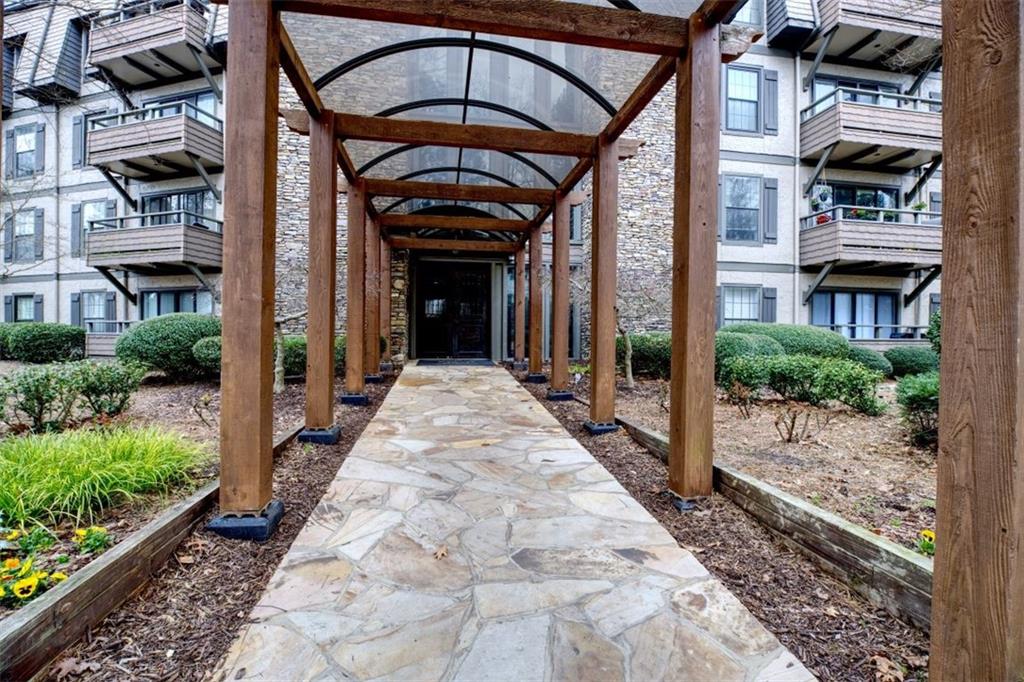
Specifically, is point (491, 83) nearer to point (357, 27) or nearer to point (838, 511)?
point (357, 27)

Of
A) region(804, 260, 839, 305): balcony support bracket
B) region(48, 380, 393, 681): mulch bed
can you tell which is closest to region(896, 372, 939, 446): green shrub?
region(48, 380, 393, 681): mulch bed

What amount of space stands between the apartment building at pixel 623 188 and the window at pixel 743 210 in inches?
1.5

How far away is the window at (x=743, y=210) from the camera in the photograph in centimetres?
1246

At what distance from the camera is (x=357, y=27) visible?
14.4ft

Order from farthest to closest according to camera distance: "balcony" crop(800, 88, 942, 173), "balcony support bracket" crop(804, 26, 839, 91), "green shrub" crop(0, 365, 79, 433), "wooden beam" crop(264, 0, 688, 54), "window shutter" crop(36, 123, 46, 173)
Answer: "window shutter" crop(36, 123, 46, 173) < "balcony support bracket" crop(804, 26, 839, 91) < "balcony" crop(800, 88, 942, 173) < "green shrub" crop(0, 365, 79, 433) < "wooden beam" crop(264, 0, 688, 54)

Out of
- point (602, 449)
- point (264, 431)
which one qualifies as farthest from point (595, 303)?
point (264, 431)

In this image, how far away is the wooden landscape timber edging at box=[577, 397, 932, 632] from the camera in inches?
72.7

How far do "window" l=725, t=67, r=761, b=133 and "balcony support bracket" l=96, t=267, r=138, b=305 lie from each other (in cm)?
1665

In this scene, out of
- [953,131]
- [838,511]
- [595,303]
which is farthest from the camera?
[595,303]

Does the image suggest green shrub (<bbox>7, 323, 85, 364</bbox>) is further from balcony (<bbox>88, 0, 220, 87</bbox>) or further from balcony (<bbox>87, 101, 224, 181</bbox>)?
balcony (<bbox>88, 0, 220, 87</bbox>)

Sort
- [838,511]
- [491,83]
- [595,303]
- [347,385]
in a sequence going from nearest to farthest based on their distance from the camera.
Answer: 1. [838,511]
2. [595,303]
3. [491,83]
4. [347,385]

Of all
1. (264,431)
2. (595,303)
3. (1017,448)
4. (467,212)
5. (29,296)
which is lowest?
(264,431)

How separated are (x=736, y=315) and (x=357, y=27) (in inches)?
442

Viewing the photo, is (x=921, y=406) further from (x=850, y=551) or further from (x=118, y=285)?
(x=118, y=285)
